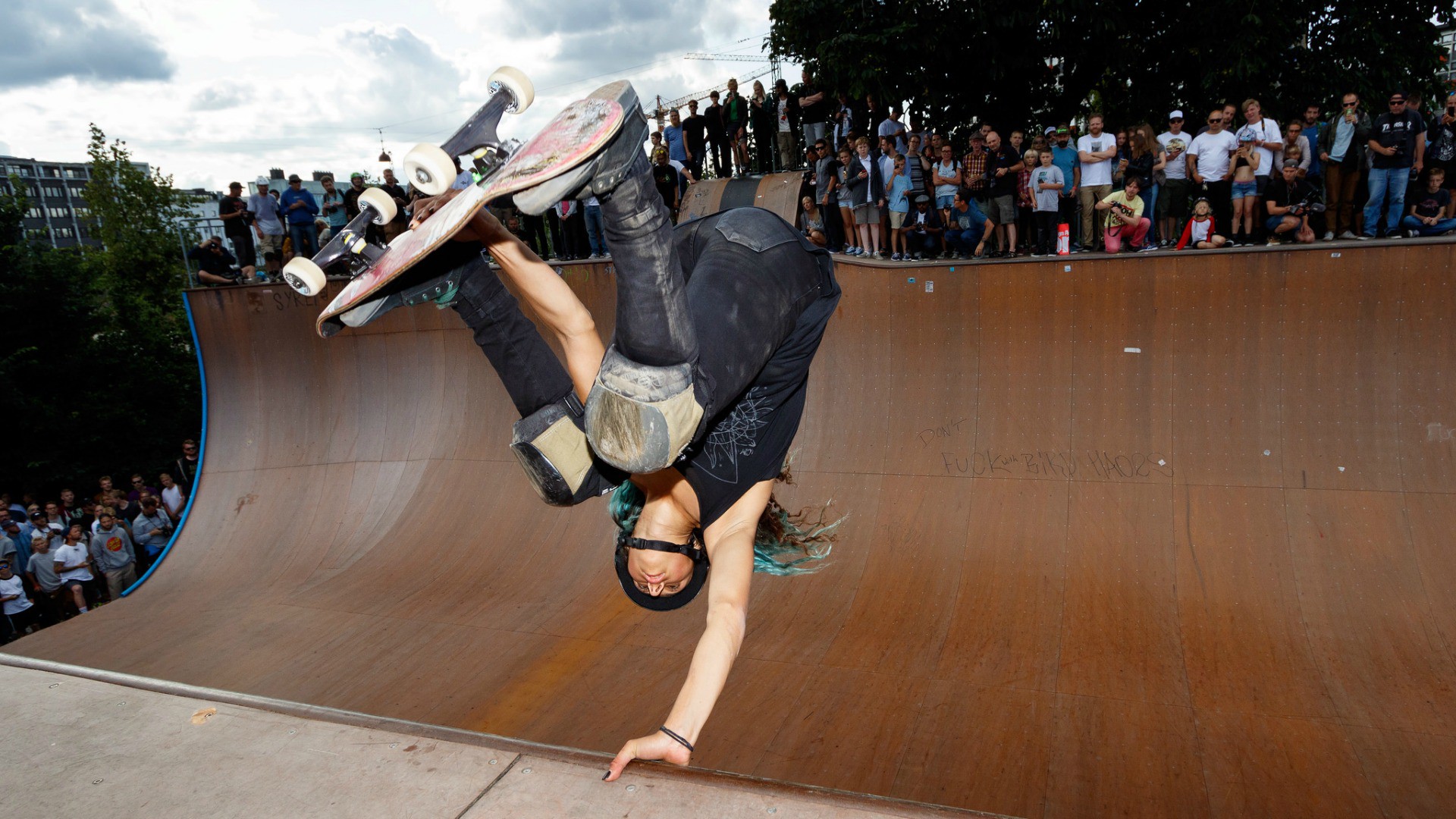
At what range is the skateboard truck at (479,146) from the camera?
82.2 inches

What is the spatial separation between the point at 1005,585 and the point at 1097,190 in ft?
13.2

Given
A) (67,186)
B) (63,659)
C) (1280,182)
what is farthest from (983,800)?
(67,186)

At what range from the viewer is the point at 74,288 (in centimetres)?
2008

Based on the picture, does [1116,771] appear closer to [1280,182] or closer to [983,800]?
[983,800]

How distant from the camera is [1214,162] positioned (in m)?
7.45

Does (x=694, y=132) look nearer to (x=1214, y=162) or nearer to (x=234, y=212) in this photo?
(x=234, y=212)

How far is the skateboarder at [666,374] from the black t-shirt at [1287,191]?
6.15 meters

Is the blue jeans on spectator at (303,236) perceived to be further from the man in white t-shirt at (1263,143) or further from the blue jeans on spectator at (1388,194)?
the blue jeans on spectator at (1388,194)

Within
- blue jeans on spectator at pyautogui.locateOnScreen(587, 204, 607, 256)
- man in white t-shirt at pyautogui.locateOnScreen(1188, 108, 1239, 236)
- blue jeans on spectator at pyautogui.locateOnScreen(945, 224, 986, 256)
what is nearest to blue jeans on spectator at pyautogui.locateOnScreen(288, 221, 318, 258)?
blue jeans on spectator at pyautogui.locateOnScreen(587, 204, 607, 256)

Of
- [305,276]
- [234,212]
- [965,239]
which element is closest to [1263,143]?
[965,239]

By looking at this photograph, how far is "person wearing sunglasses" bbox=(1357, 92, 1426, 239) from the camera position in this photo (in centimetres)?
681

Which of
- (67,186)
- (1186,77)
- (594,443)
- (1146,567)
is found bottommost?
(1146,567)

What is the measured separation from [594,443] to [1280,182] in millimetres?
7470

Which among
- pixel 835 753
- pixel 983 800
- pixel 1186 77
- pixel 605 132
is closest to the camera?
pixel 605 132
